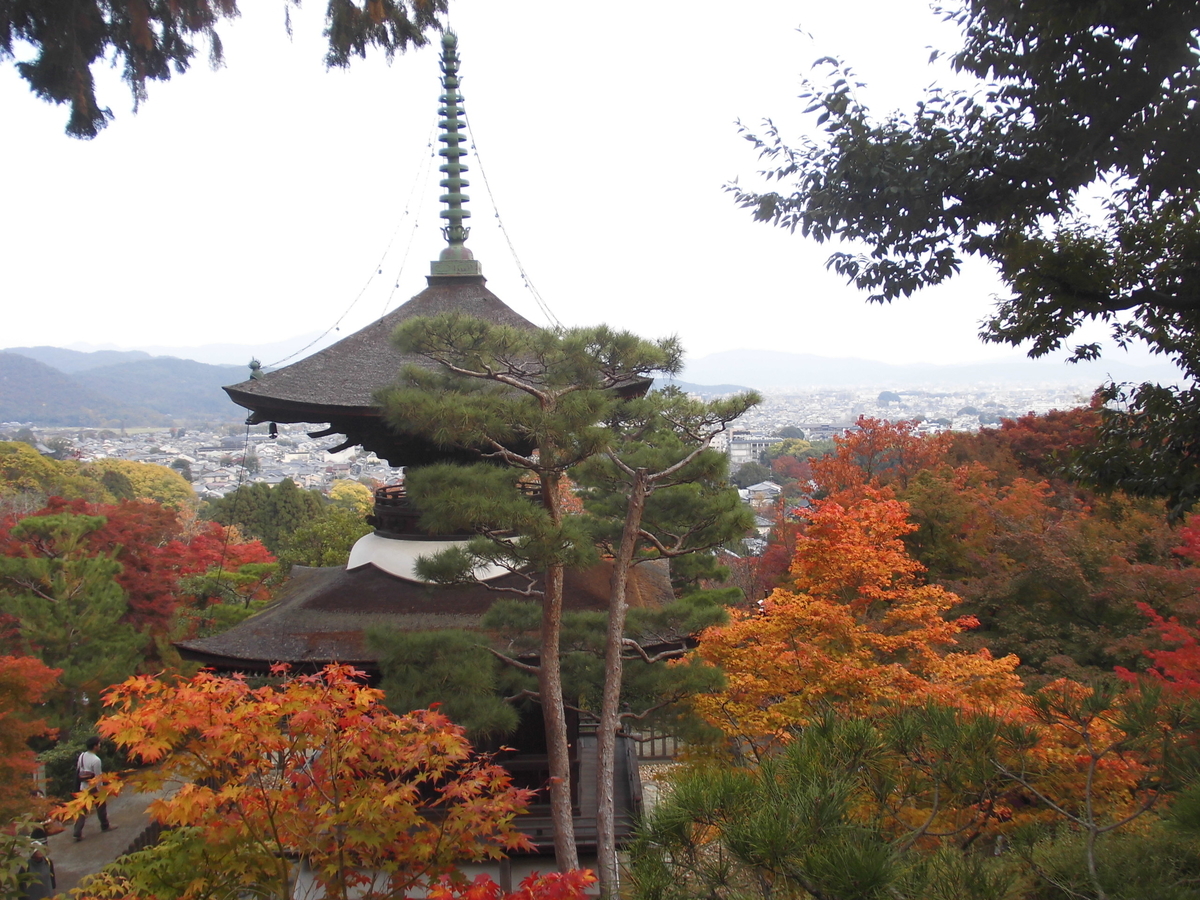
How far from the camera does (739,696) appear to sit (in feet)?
25.5

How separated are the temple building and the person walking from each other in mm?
2056

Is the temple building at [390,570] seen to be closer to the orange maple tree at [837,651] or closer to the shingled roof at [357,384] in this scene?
the shingled roof at [357,384]

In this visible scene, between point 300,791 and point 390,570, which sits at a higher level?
point 390,570

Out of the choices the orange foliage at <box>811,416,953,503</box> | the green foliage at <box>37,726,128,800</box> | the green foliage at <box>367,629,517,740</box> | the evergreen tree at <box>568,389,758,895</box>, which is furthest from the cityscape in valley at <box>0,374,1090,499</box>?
the green foliage at <box>367,629,517,740</box>

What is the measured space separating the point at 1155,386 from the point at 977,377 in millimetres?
205722

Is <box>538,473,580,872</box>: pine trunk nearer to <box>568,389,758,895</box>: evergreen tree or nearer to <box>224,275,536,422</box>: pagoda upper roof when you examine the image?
<box>568,389,758,895</box>: evergreen tree

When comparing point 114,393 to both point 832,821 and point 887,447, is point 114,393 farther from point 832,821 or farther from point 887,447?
point 832,821

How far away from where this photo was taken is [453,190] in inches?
320

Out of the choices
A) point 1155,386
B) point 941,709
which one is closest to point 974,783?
point 941,709

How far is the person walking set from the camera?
25.3 feet

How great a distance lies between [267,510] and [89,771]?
26.8 metres

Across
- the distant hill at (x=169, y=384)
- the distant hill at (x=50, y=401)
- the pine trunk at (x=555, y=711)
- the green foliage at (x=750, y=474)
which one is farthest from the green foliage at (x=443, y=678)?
the distant hill at (x=169, y=384)

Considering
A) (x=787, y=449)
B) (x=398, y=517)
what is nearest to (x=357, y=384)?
(x=398, y=517)

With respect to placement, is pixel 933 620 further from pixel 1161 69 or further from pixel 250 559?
pixel 250 559
